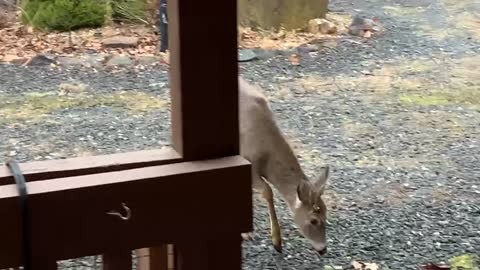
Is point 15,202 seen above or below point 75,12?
above

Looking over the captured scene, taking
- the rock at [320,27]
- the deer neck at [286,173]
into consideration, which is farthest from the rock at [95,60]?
the deer neck at [286,173]

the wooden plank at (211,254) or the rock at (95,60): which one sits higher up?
the wooden plank at (211,254)

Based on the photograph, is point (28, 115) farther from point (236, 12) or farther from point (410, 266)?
point (236, 12)

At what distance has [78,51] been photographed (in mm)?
6492

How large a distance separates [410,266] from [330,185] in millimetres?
972

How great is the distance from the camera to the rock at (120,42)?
6.60 metres

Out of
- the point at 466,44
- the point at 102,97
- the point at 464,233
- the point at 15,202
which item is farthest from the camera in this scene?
the point at 466,44

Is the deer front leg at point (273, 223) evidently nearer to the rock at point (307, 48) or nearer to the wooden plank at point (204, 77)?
the wooden plank at point (204, 77)

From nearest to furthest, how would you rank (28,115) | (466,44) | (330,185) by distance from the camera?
(330,185), (28,115), (466,44)

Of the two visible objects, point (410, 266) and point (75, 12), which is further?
point (75, 12)

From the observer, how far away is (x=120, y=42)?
6652mm

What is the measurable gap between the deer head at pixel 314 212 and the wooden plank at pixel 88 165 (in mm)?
2380

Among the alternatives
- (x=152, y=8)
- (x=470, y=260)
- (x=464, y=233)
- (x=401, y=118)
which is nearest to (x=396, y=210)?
(x=464, y=233)

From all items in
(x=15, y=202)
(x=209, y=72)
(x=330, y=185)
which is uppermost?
(x=209, y=72)
